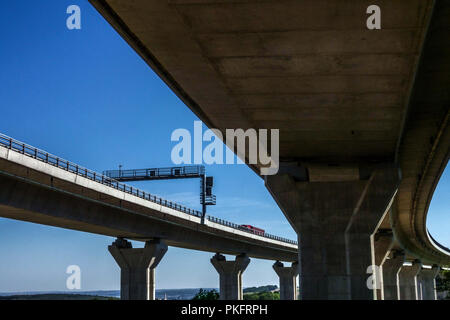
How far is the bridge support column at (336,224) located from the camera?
34375 mm

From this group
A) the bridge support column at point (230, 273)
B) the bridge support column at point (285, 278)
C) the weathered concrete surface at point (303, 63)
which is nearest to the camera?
the weathered concrete surface at point (303, 63)

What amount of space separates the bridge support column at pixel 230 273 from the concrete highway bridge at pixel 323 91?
150 feet

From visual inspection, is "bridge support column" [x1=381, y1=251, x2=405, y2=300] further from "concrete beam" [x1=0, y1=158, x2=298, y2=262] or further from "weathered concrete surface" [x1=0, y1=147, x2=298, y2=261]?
"weathered concrete surface" [x1=0, y1=147, x2=298, y2=261]

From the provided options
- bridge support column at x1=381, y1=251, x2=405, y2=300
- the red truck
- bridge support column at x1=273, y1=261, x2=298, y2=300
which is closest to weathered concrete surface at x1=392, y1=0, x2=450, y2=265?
bridge support column at x1=381, y1=251, x2=405, y2=300

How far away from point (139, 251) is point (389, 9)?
45.5 meters

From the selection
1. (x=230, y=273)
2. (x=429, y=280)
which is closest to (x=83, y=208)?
(x=230, y=273)

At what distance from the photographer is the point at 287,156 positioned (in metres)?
33.5

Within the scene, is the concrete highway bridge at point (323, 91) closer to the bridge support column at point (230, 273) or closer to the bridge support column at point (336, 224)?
the bridge support column at point (336, 224)

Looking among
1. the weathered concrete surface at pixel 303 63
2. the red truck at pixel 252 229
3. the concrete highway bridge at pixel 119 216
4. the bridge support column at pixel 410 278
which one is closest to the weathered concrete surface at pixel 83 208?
the concrete highway bridge at pixel 119 216

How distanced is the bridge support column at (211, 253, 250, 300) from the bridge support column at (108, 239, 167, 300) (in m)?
27.8

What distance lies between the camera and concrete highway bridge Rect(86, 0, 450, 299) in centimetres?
1545

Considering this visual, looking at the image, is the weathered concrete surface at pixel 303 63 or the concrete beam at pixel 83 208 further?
the concrete beam at pixel 83 208
